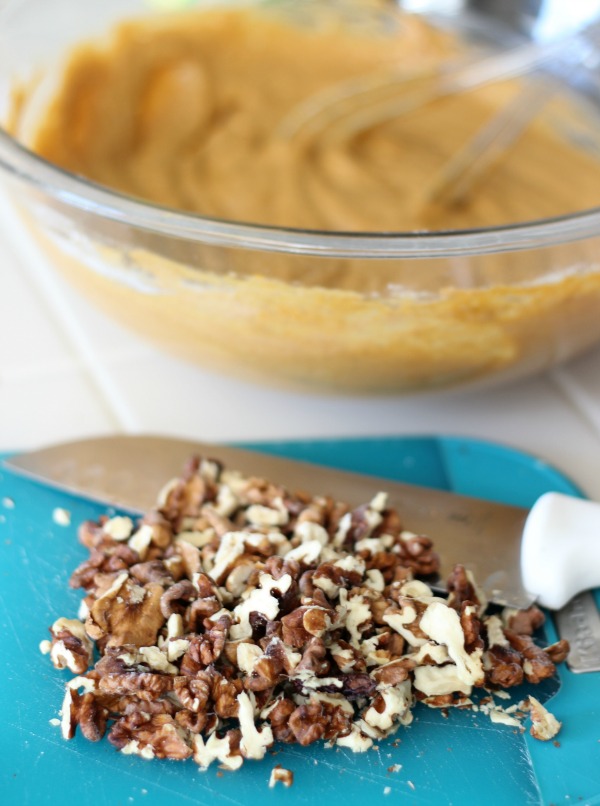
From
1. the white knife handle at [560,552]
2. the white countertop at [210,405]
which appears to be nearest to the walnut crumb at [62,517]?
the white countertop at [210,405]

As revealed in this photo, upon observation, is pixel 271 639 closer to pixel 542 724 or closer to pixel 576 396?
pixel 542 724

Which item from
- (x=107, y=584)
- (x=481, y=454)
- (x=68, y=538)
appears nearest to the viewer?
(x=107, y=584)

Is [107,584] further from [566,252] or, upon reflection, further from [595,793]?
[566,252]

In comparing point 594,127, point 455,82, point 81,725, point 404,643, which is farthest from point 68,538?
point 594,127

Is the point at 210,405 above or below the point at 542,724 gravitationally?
above

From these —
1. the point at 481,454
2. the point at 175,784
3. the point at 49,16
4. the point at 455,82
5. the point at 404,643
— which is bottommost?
the point at 175,784

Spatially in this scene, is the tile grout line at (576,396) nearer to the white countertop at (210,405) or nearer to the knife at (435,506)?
the white countertop at (210,405)

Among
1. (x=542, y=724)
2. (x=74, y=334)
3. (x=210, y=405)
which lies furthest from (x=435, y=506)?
(x=74, y=334)

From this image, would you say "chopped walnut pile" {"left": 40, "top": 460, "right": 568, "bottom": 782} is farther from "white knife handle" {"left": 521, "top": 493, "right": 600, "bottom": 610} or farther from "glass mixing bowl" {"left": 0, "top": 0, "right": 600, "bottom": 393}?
"glass mixing bowl" {"left": 0, "top": 0, "right": 600, "bottom": 393}

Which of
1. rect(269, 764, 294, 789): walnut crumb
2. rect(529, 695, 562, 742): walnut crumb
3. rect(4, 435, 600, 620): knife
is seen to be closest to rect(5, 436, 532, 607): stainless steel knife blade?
rect(4, 435, 600, 620): knife
